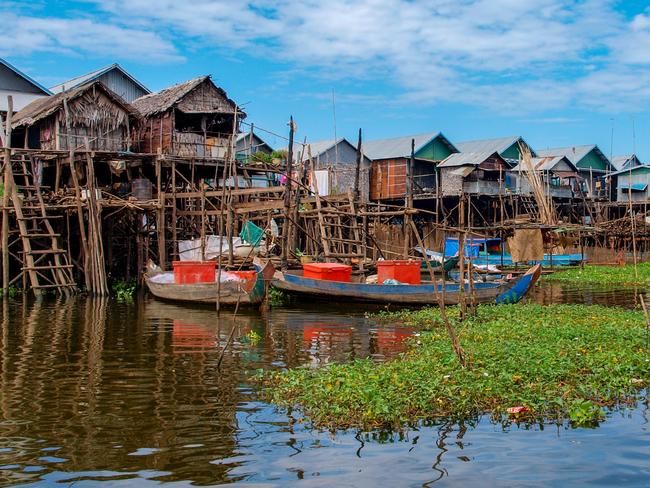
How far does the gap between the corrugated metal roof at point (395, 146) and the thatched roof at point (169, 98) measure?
1672 cm

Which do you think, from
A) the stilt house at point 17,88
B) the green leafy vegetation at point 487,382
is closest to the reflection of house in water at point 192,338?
the green leafy vegetation at point 487,382

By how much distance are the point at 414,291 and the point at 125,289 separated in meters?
9.95

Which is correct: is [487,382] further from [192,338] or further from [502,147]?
[502,147]

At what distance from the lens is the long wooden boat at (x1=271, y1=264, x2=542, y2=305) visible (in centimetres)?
1861

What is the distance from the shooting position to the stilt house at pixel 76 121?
2620 cm

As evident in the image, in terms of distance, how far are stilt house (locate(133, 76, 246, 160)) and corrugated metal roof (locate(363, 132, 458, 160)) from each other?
1640 centimetres

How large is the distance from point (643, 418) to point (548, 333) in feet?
13.8

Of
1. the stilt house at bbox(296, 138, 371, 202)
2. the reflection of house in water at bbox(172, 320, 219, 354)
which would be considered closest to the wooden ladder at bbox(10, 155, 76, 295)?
the reflection of house in water at bbox(172, 320, 219, 354)

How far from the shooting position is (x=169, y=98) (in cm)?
2905

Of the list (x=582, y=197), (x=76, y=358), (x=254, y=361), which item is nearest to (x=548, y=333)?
(x=254, y=361)

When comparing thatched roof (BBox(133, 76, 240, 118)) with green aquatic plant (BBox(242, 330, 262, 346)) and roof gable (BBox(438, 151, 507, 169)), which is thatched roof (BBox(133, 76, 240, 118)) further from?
roof gable (BBox(438, 151, 507, 169))

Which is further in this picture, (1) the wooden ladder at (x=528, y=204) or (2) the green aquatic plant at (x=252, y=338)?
(1) the wooden ladder at (x=528, y=204)

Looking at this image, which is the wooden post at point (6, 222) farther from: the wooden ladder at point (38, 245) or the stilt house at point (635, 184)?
the stilt house at point (635, 184)

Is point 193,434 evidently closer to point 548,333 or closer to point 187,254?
point 548,333
